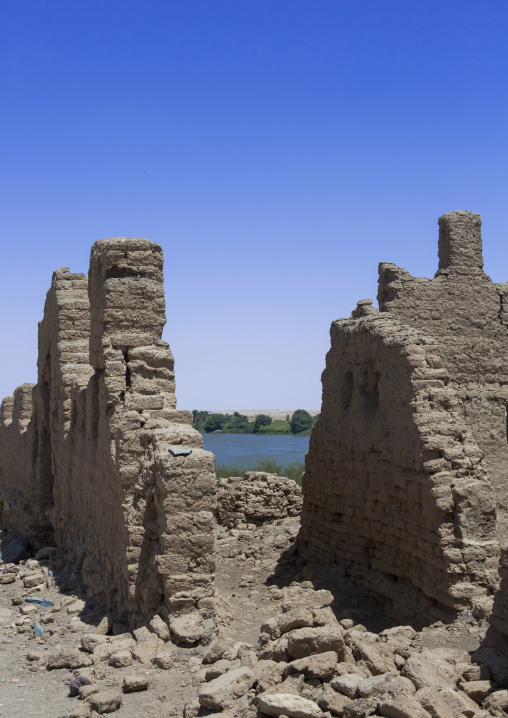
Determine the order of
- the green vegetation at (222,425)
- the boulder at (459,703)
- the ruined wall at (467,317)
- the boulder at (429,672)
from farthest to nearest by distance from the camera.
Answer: the green vegetation at (222,425) < the ruined wall at (467,317) < the boulder at (429,672) < the boulder at (459,703)

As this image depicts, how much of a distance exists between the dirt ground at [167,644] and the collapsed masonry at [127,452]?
498mm

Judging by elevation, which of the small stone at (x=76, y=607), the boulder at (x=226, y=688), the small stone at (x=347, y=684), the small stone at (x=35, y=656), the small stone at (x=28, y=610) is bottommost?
the small stone at (x=35, y=656)

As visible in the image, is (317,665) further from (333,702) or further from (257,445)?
(257,445)

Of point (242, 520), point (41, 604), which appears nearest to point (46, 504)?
point (242, 520)

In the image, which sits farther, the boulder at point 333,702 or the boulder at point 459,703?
the boulder at point 333,702

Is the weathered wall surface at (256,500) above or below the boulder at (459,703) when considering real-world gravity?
above

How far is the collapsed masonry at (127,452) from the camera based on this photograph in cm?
724

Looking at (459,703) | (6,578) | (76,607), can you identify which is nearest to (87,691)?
(76,607)

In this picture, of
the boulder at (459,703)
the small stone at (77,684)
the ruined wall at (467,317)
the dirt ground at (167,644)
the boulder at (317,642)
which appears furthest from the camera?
the ruined wall at (467,317)

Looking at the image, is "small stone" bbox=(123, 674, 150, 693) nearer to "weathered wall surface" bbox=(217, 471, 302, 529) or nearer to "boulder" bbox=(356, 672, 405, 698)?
"boulder" bbox=(356, 672, 405, 698)

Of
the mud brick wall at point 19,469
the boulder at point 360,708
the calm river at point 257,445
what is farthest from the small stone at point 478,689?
the calm river at point 257,445

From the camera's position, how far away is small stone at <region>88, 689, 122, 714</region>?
570 cm

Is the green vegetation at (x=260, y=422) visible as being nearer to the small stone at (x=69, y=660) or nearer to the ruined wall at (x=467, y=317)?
the ruined wall at (x=467, y=317)

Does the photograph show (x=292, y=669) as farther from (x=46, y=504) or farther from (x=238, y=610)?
(x=46, y=504)
